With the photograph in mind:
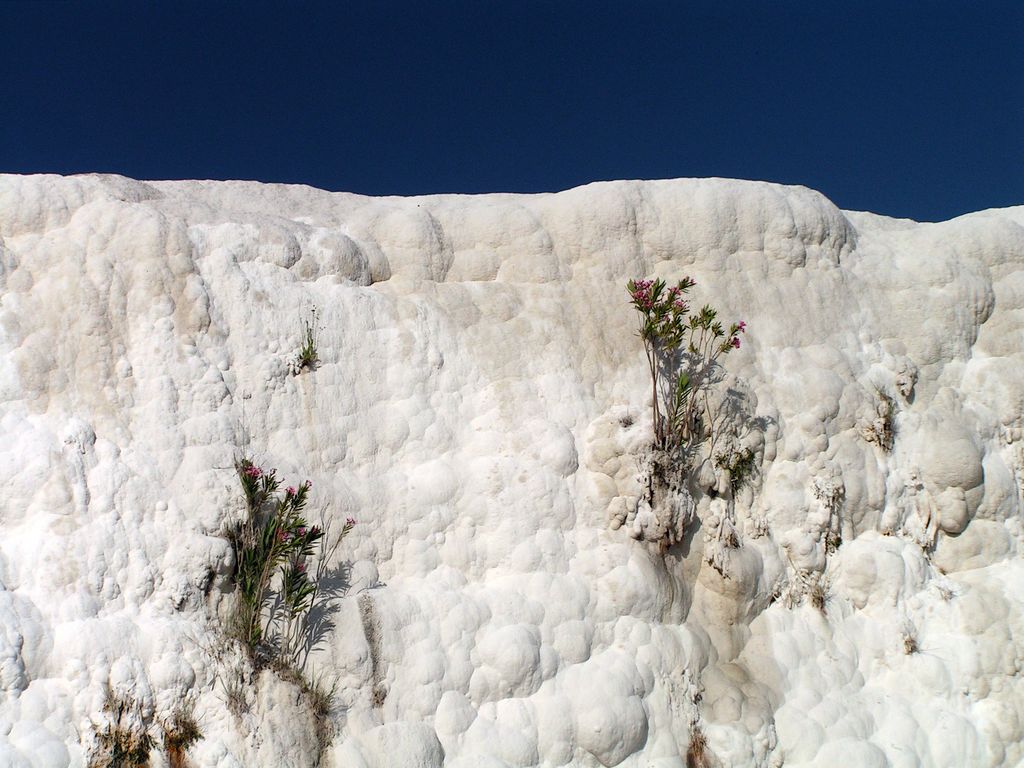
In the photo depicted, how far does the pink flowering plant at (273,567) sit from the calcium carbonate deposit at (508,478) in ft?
0.51

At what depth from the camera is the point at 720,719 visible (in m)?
8.92

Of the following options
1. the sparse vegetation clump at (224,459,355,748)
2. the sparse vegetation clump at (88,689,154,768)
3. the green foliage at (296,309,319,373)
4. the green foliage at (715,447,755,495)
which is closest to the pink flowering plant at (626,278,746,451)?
the green foliage at (715,447,755,495)

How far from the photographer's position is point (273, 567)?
7.94 metres

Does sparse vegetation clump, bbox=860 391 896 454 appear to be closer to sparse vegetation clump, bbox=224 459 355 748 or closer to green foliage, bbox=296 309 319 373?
sparse vegetation clump, bbox=224 459 355 748

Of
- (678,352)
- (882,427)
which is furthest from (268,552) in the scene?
(882,427)

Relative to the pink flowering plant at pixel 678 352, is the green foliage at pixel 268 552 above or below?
below

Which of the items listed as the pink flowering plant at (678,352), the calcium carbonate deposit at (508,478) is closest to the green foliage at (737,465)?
the calcium carbonate deposit at (508,478)

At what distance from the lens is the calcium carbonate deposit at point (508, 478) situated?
7.60m

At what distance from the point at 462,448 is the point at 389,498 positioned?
2.82 feet

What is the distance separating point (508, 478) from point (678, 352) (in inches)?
91.3

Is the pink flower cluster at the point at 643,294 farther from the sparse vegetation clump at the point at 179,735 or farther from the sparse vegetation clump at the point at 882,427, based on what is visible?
the sparse vegetation clump at the point at 179,735

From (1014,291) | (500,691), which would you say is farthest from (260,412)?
(1014,291)

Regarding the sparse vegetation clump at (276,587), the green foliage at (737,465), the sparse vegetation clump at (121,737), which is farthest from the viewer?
the green foliage at (737,465)

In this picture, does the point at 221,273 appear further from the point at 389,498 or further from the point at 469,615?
the point at 469,615
